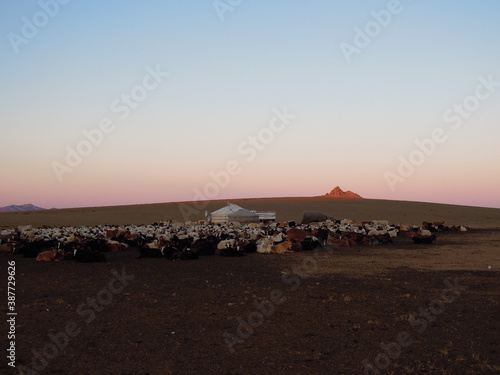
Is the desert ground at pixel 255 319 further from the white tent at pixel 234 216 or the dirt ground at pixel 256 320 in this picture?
the white tent at pixel 234 216

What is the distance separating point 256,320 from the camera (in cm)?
709

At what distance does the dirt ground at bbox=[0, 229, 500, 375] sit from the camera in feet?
17.5

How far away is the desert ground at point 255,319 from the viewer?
210 inches

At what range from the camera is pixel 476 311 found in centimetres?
753

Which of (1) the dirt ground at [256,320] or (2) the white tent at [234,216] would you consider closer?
(1) the dirt ground at [256,320]

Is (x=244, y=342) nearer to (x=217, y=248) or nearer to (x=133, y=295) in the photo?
(x=133, y=295)

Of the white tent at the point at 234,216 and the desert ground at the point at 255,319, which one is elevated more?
the white tent at the point at 234,216

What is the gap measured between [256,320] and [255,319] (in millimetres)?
53

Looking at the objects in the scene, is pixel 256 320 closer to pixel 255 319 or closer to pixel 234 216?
pixel 255 319

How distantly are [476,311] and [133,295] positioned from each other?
6.08 meters

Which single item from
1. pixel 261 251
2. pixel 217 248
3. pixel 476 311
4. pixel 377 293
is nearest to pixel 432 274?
pixel 377 293

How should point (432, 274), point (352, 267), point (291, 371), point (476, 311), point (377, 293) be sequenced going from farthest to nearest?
point (352, 267)
point (432, 274)
point (377, 293)
point (476, 311)
point (291, 371)

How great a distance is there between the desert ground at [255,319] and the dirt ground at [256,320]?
22 millimetres

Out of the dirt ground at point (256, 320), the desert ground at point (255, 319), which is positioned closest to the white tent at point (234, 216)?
the desert ground at point (255, 319)
